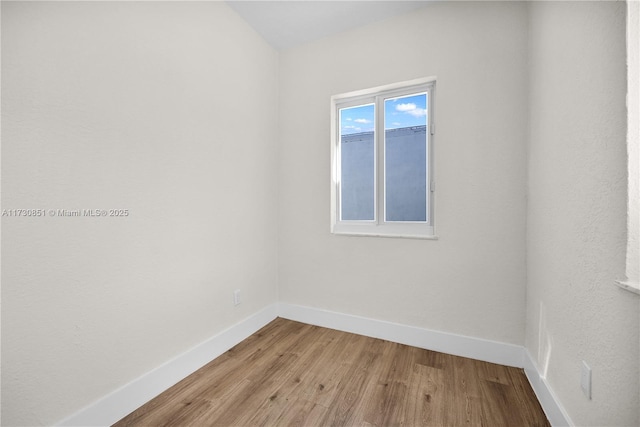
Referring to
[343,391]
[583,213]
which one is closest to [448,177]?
[583,213]

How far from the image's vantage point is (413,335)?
2059 millimetres

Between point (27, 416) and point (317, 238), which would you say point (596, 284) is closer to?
point (317, 238)

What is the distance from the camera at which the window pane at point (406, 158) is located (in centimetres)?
217

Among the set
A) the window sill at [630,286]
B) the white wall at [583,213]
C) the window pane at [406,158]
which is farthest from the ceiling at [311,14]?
the window sill at [630,286]

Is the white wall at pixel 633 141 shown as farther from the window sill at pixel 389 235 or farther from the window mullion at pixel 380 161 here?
the window mullion at pixel 380 161

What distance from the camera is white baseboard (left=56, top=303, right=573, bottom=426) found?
1.27m

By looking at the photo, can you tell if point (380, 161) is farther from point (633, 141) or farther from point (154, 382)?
point (154, 382)

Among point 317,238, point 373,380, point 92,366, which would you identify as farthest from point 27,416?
point 317,238

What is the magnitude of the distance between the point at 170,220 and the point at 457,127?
83.6 inches

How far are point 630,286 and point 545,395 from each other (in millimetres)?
950

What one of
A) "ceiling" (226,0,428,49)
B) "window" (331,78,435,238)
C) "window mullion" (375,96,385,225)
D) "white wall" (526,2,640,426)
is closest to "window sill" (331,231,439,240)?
"window" (331,78,435,238)

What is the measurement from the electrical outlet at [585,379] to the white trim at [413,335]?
81 centimetres

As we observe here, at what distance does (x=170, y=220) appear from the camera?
1.62m

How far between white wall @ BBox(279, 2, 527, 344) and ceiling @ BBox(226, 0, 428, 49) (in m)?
0.09
